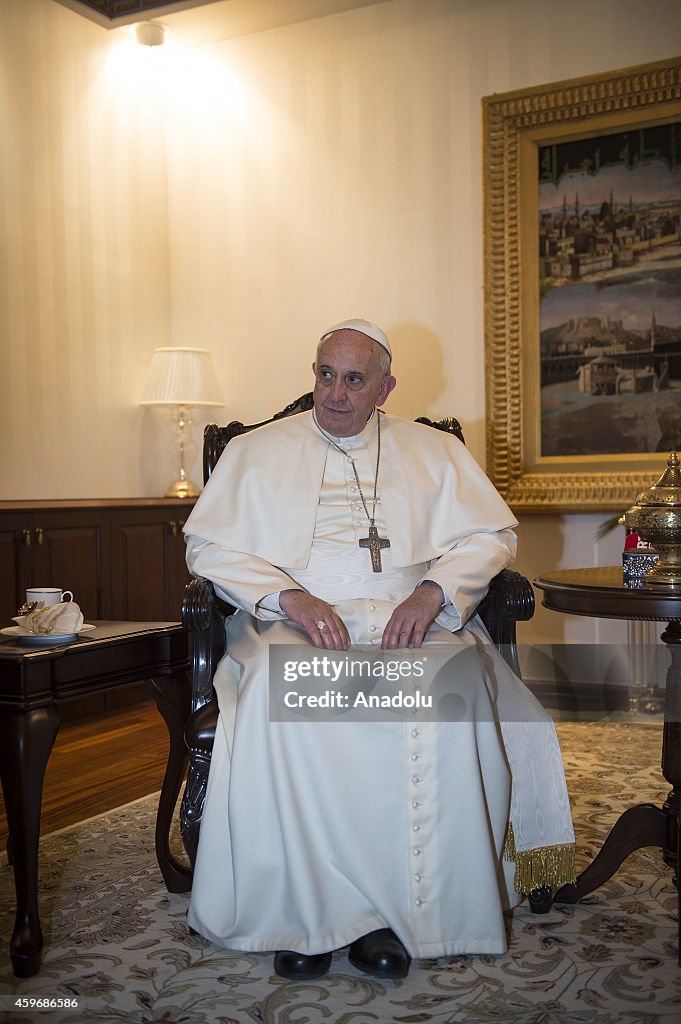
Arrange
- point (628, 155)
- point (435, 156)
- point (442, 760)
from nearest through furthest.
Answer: point (442, 760) → point (628, 155) → point (435, 156)

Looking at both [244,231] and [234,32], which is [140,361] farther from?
[234,32]

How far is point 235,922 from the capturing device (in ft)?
8.13

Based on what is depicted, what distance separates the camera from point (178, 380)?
6.10 meters

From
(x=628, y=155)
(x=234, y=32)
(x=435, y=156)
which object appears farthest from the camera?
(x=234, y=32)

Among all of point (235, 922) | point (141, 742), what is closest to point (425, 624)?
point (235, 922)

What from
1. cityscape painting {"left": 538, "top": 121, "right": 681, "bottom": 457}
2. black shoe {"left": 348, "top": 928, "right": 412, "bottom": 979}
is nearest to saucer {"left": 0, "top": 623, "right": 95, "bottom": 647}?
black shoe {"left": 348, "top": 928, "right": 412, "bottom": 979}

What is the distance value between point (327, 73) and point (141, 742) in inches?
158

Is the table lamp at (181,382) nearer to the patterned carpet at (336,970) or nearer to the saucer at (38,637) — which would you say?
the patterned carpet at (336,970)

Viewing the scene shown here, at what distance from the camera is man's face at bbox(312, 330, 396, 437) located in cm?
312

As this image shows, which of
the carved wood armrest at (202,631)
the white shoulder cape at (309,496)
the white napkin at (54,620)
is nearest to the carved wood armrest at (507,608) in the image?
the white shoulder cape at (309,496)

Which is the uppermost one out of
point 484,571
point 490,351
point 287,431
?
point 490,351

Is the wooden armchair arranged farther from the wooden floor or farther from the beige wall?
the beige wall

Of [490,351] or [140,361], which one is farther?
[140,361]

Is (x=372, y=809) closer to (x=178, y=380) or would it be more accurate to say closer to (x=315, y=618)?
(x=315, y=618)
